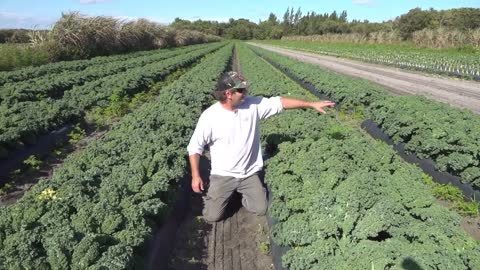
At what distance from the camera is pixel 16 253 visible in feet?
10.9

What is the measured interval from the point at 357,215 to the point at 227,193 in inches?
80.5

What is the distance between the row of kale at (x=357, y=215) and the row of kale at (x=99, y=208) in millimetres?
1378

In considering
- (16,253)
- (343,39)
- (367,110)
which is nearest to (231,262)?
(16,253)

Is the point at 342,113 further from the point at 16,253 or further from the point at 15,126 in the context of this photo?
the point at 16,253

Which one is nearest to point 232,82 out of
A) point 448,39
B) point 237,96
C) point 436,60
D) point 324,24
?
point 237,96

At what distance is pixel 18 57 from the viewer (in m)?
20.2

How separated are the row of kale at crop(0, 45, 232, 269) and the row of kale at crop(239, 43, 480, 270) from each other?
1378mm

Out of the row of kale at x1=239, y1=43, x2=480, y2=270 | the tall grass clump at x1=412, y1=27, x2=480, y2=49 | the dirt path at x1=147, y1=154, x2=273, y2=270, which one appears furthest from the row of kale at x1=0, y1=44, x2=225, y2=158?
the tall grass clump at x1=412, y1=27, x2=480, y2=49

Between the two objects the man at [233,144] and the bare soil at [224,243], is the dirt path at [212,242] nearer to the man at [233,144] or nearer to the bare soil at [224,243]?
the bare soil at [224,243]

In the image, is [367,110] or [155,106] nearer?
[155,106]

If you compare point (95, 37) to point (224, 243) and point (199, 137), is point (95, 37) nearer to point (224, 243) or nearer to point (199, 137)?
point (199, 137)

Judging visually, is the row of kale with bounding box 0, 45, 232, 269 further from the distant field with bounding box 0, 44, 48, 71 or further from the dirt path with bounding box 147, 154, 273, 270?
the distant field with bounding box 0, 44, 48, 71

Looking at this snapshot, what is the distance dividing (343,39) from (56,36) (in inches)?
1935

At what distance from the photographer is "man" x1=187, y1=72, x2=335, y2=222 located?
5.17 meters
